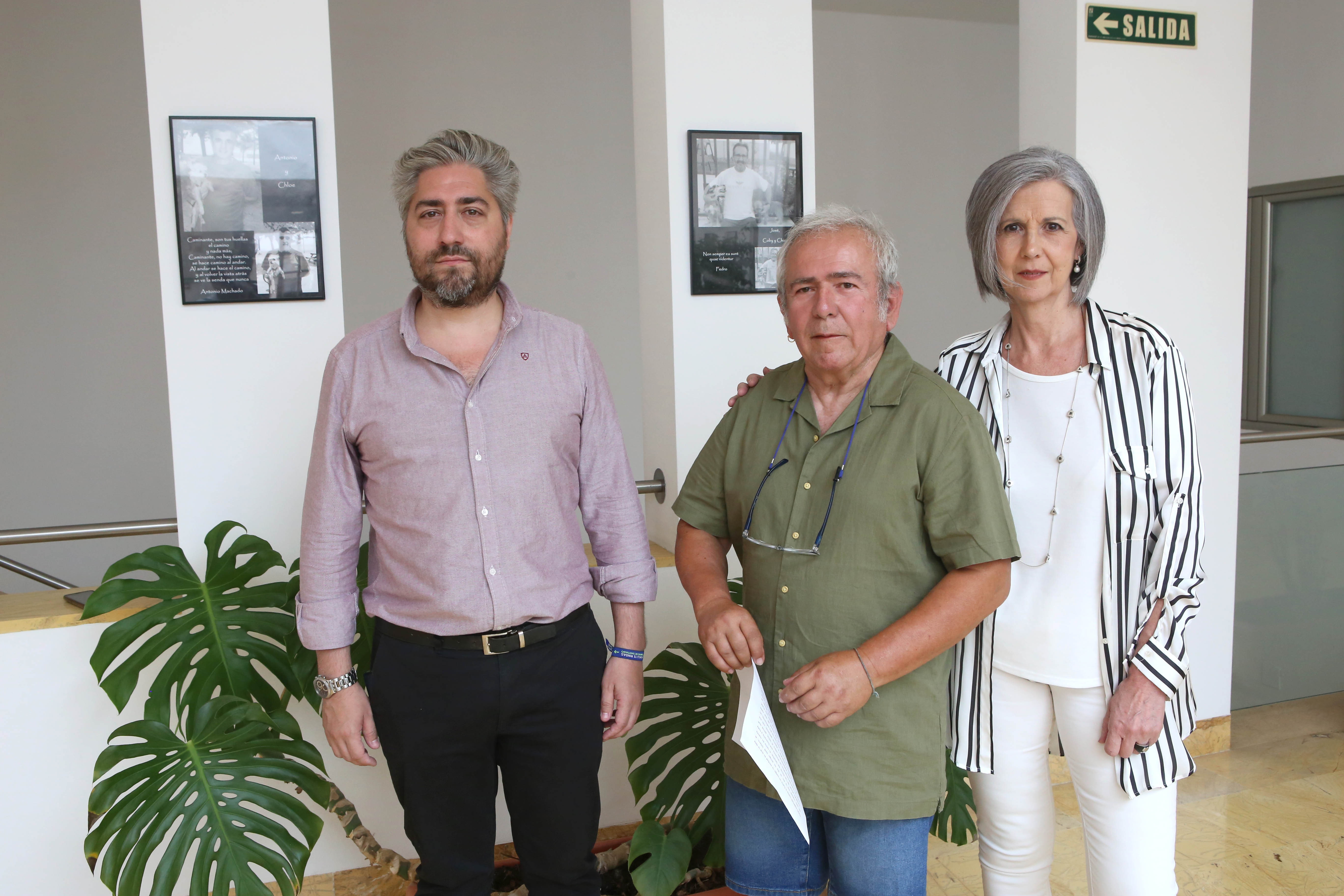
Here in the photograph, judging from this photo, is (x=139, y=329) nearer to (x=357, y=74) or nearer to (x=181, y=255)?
(x=357, y=74)

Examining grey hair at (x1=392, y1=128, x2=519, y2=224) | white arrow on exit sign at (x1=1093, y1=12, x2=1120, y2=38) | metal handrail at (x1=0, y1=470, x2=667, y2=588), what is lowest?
metal handrail at (x1=0, y1=470, x2=667, y2=588)

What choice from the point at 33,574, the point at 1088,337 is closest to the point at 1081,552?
the point at 1088,337

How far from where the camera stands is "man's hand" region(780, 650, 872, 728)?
59.2 inches

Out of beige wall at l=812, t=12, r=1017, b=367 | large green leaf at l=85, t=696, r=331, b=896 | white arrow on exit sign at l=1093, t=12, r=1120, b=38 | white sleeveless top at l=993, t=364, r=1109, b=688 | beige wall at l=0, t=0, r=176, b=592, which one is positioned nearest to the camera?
white sleeveless top at l=993, t=364, r=1109, b=688

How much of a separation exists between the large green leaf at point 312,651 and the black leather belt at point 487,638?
416mm

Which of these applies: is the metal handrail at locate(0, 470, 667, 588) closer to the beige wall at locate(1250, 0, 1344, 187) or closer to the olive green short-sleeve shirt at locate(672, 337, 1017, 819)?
the olive green short-sleeve shirt at locate(672, 337, 1017, 819)

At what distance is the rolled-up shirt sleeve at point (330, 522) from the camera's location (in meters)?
1.84

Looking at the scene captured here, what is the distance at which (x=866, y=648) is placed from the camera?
5.04 feet

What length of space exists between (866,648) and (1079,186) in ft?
2.91

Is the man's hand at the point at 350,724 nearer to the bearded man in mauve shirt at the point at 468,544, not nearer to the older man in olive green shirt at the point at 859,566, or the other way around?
the bearded man in mauve shirt at the point at 468,544

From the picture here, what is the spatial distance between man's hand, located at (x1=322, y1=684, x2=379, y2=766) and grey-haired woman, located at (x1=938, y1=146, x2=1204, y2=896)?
Result: 1.10 meters

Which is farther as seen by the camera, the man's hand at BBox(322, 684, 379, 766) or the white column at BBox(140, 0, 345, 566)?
the white column at BBox(140, 0, 345, 566)

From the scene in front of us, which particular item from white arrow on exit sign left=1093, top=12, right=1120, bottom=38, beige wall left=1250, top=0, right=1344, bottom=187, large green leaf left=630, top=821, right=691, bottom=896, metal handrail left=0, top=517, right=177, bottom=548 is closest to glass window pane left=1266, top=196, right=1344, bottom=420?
beige wall left=1250, top=0, right=1344, bottom=187

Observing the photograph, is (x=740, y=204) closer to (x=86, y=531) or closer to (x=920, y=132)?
(x=86, y=531)
